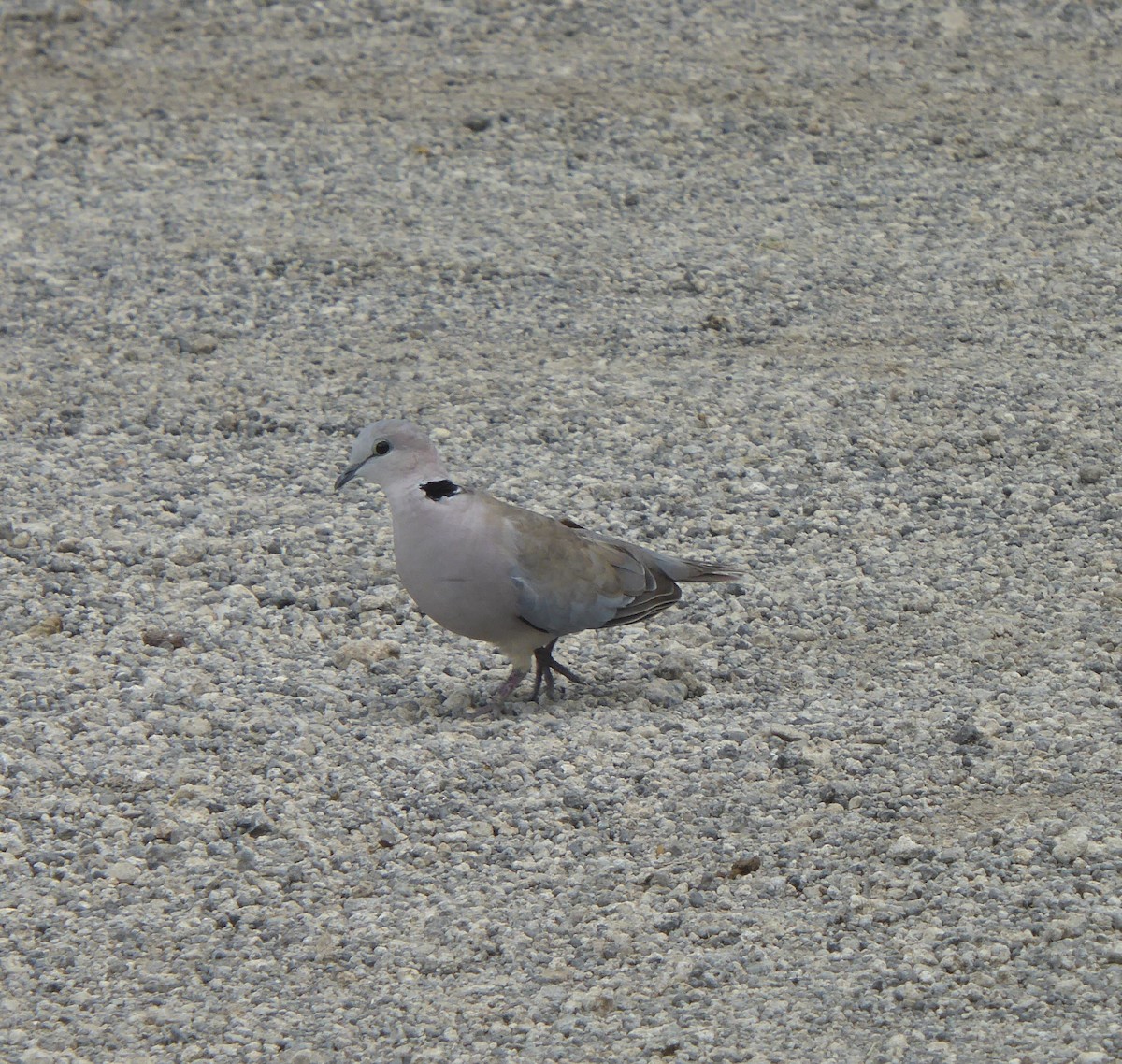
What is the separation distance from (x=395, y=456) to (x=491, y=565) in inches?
15.1

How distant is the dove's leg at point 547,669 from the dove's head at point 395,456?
0.55 m

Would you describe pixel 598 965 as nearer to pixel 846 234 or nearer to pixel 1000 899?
pixel 1000 899

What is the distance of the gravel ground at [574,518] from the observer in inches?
138

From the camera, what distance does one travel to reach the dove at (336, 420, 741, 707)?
13.7 ft

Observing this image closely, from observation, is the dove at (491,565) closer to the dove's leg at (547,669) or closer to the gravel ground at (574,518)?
the dove's leg at (547,669)

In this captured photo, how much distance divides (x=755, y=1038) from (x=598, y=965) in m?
0.39

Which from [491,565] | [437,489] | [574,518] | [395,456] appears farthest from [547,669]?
[574,518]

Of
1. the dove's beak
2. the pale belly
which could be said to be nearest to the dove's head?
the dove's beak

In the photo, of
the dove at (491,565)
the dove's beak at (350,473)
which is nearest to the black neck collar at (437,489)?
the dove at (491,565)

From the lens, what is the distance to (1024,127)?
8430 millimetres

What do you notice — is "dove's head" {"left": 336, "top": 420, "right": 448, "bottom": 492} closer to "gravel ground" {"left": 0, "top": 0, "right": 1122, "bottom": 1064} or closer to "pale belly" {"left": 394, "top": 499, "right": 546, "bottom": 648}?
"pale belly" {"left": 394, "top": 499, "right": 546, "bottom": 648}

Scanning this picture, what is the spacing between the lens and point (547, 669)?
4.52 meters

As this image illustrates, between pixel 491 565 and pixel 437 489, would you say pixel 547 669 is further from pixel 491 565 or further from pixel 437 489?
pixel 437 489

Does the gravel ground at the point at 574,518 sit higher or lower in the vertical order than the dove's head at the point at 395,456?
lower
